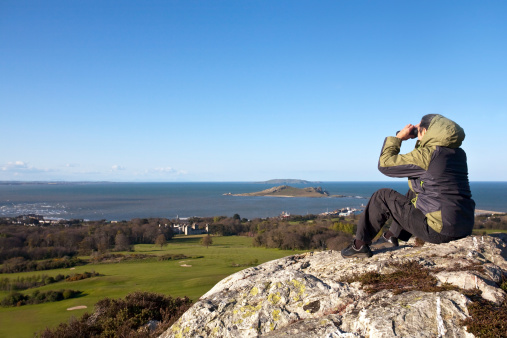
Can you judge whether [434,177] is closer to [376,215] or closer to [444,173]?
[444,173]

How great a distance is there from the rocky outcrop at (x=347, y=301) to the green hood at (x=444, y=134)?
6.06 feet

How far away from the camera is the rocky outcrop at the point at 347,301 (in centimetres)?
364

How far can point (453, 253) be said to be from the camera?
580 centimetres

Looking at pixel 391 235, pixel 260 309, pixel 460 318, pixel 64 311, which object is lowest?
pixel 64 311

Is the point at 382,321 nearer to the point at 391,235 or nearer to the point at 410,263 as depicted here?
the point at 410,263

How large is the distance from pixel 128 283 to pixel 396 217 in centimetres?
2971

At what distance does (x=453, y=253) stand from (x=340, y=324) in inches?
128

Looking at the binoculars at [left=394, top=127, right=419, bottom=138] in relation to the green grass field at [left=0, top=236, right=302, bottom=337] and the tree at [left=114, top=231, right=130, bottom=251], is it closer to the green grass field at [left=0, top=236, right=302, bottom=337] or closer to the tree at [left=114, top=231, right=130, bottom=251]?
the green grass field at [left=0, top=236, right=302, bottom=337]

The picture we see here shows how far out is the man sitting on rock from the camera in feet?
13.5

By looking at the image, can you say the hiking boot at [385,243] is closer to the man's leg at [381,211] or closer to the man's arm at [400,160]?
the man's leg at [381,211]

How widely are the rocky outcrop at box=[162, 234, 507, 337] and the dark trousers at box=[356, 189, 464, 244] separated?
21.5 inches

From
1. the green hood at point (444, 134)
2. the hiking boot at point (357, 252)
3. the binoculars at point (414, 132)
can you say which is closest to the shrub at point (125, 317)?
the hiking boot at point (357, 252)

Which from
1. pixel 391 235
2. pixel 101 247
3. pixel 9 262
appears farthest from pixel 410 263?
pixel 101 247

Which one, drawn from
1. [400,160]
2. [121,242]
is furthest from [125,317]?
[121,242]
